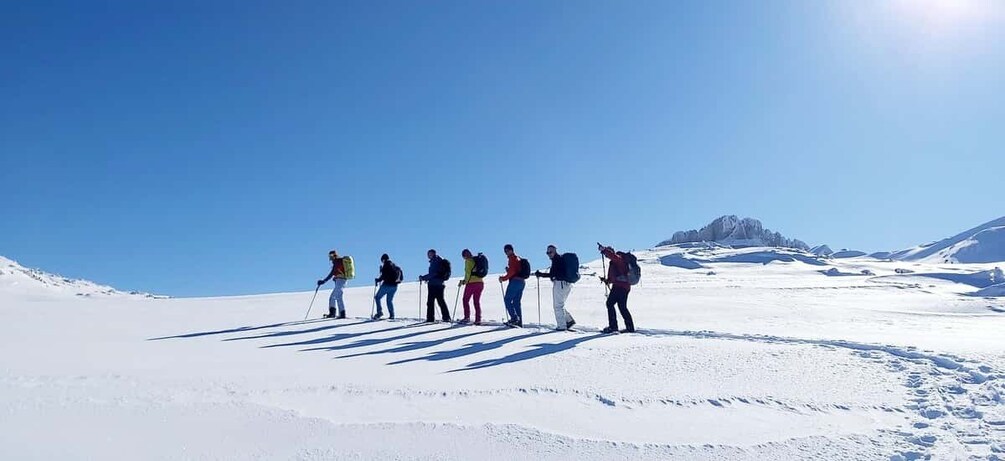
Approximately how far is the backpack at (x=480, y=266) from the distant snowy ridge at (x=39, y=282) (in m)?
16.4

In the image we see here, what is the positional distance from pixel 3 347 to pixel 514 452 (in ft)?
25.2

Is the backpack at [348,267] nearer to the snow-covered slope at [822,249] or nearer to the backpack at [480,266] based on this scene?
the backpack at [480,266]

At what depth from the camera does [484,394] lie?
5.24 metres

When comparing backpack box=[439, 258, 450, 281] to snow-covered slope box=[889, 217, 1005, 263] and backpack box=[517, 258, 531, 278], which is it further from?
snow-covered slope box=[889, 217, 1005, 263]

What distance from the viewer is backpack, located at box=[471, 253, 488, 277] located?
1193 cm

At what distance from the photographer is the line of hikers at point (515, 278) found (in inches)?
414

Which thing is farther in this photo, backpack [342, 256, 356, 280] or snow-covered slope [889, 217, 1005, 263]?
snow-covered slope [889, 217, 1005, 263]

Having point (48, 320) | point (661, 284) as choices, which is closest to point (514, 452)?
point (48, 320)

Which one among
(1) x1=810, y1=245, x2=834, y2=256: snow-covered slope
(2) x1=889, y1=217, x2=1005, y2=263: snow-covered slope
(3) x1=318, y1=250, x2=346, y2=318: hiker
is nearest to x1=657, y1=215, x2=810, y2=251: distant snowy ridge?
(1) x1=810, y1=245, x2=834, y2=256: snow-covered slope

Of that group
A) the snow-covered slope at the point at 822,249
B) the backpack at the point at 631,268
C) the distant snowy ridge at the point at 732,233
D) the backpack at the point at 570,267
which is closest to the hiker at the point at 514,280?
the backpack at the point at 570,267

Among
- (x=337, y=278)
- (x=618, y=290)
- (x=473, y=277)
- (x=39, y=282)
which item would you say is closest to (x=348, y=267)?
(x=337, y=278)

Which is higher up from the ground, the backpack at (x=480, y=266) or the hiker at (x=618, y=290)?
the backpack at (x=480, y=266)

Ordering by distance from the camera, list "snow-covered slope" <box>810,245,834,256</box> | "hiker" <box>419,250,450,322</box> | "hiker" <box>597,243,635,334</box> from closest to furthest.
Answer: "hiker" <box>597,243,635,334</box> < "hiker" <box>419,250,450,322</box> < "snow-covered slope" <box>810,245,834,256</box>

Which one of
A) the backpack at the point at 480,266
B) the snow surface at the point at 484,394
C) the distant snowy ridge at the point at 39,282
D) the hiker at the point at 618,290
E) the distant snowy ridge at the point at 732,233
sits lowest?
the snow surface at the point at 484,394
